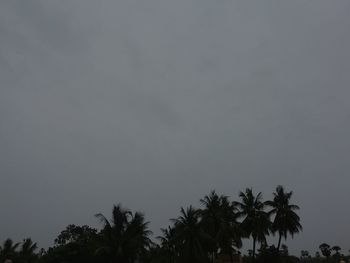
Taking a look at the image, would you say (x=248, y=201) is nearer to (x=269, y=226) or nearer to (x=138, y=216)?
(x=269, y=226)

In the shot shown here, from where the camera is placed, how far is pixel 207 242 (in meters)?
48.2

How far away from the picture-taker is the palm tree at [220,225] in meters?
50.1

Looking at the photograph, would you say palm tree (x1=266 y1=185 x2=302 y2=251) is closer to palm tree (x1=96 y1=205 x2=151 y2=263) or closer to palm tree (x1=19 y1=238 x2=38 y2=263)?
palm tree (x1=96 y1=205 x2=151 y2=263)

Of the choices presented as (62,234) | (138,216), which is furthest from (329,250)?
(138,216)

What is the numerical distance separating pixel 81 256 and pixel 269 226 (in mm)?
24908

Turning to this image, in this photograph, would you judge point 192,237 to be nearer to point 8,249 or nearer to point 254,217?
point 254,217

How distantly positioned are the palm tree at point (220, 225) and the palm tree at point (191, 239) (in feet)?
6.59

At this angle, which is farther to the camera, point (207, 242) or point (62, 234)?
point (62, 234)

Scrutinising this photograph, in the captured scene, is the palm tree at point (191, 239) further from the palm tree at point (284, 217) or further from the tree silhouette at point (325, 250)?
the tree silhouette at point (325, 250)


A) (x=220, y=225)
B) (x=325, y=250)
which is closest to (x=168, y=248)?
(x=220, y=225)

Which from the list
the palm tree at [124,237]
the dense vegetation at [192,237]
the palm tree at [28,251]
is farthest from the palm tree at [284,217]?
the palm tree at [28,251]

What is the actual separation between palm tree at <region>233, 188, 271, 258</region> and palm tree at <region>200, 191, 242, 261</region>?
2.50m

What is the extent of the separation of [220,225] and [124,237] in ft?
37.3

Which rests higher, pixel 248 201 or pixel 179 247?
pixel 248 201
